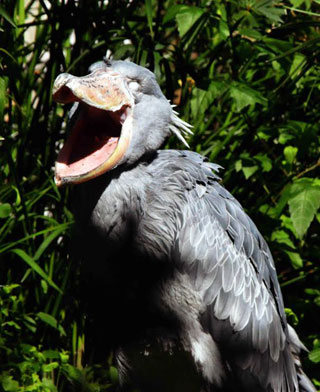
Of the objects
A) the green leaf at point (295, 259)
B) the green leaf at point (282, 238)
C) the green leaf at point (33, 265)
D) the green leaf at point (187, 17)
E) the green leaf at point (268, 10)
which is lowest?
the green leaf at point (33, 265)

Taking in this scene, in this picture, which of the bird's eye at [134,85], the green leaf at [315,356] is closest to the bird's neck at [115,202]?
the bird's eye at [134,85]

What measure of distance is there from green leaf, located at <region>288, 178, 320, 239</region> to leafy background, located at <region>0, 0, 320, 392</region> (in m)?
0.01

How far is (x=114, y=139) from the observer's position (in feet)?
8.31

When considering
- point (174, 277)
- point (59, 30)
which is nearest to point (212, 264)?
point (174, 277)

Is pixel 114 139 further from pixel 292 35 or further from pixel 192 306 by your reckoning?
pixel 292 35

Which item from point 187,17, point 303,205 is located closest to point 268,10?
point 187,17

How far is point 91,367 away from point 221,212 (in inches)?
36.2

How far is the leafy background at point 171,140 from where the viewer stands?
343 cm

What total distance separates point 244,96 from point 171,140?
0.58 metres

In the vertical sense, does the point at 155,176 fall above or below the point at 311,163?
above

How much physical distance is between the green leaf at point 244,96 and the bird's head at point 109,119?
2.05 feet

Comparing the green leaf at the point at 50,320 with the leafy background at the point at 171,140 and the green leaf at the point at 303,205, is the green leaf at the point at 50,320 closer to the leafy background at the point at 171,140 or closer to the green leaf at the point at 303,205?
the leafy background at the point at 171,140

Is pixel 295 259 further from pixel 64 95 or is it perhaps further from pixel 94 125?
pixel 64 95

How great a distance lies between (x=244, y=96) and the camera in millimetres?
3289
